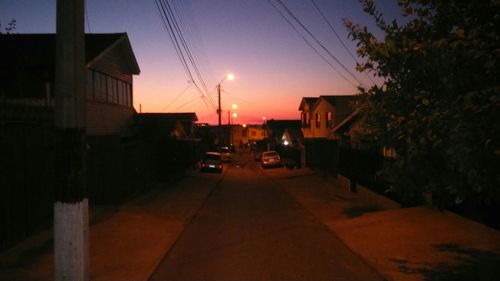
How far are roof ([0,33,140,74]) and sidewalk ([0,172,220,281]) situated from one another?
582 cm

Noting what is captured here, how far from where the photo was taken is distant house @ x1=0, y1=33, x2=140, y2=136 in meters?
16.7

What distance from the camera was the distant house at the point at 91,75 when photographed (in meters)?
16.7

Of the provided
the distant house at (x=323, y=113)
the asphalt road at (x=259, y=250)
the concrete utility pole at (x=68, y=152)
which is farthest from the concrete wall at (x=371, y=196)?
the distant house at (x=323, y=113)

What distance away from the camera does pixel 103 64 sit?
2147 cm

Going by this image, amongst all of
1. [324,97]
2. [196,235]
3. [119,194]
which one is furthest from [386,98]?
[324,97]

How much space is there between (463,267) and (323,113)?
39.2 metres

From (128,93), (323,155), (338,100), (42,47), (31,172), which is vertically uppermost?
(42,47)

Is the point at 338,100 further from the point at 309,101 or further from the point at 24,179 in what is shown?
the point at 24,179

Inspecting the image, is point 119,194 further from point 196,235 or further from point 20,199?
point 20,199

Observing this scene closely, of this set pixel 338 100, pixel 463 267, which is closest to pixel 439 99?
pixel 463 267

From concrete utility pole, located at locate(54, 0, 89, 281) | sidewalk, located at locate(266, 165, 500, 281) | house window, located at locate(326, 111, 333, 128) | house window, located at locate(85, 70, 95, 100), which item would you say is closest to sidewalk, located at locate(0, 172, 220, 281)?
concrete utility pole, located at locate(54, 0, 89, 281)

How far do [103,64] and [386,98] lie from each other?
17.6 meters

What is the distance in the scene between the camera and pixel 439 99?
567 centimetres

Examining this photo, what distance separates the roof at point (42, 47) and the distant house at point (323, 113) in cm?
1960
